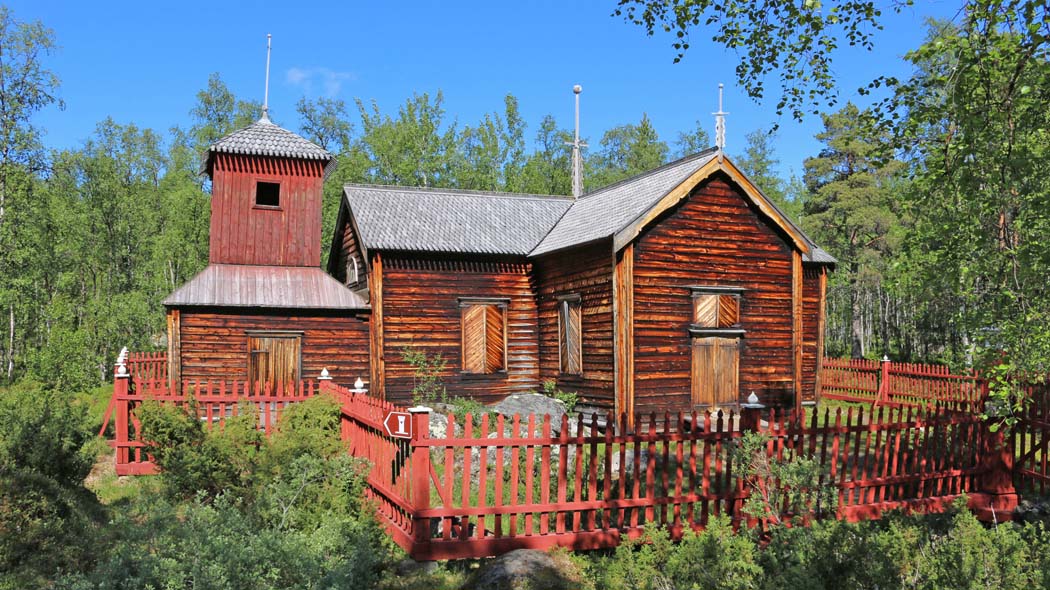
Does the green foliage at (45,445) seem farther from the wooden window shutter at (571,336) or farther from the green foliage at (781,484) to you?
the wooden window shutter at (571,336)

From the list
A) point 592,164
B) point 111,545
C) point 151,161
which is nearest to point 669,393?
point 111,545

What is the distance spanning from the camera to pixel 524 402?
693 inches

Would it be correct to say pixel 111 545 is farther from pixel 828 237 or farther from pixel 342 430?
pixel 828 237

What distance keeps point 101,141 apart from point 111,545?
44746mm

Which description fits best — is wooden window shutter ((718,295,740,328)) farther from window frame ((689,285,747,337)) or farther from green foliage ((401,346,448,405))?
green foliage ((401,346,448,405))

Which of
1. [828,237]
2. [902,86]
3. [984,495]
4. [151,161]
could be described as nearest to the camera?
[902,86]

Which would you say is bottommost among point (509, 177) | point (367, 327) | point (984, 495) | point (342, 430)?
point (984, 495)

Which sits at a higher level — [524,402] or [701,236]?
[701,236]

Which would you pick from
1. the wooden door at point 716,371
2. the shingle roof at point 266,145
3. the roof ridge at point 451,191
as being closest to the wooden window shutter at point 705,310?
the wooden door at point 716,371

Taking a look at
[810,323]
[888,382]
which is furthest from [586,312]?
[888,382]

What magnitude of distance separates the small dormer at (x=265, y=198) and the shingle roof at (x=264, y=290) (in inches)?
19.9

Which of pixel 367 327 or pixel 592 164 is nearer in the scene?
pixel 367 327

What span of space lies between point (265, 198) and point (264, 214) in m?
0.87

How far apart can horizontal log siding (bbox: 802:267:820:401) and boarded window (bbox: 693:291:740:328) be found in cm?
522
